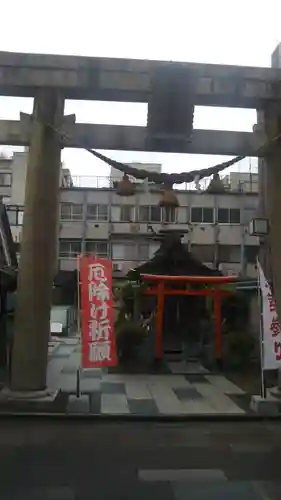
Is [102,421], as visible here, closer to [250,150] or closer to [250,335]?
[250,150]

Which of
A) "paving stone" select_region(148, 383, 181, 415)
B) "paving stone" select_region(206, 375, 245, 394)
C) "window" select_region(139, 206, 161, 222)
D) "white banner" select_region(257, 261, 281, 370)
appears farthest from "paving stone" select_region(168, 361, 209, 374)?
"window" select_region(139, 206, 161, 222)

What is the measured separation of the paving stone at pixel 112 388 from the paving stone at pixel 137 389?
0.48 feet

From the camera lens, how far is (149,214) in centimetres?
4400

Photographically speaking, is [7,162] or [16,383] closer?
[16,383]

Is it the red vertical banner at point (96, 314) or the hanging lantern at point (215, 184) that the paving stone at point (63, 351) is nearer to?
the red vertical banner at point (96, 314)

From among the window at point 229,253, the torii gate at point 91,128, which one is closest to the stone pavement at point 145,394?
the torii gate at point 91,128

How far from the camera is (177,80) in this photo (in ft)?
37.8

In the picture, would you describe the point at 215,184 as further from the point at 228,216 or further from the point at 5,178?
the point at 5,178

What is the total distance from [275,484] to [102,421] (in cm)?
524

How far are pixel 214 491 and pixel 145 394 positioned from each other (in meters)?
8.03

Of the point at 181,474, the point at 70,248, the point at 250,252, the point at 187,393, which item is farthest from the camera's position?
the point at 70,248

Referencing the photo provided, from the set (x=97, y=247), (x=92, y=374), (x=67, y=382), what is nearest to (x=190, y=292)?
(x=92, y=374)

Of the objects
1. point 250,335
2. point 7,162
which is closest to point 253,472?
point 250,335

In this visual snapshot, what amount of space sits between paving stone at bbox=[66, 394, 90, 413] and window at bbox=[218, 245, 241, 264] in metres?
32.5
